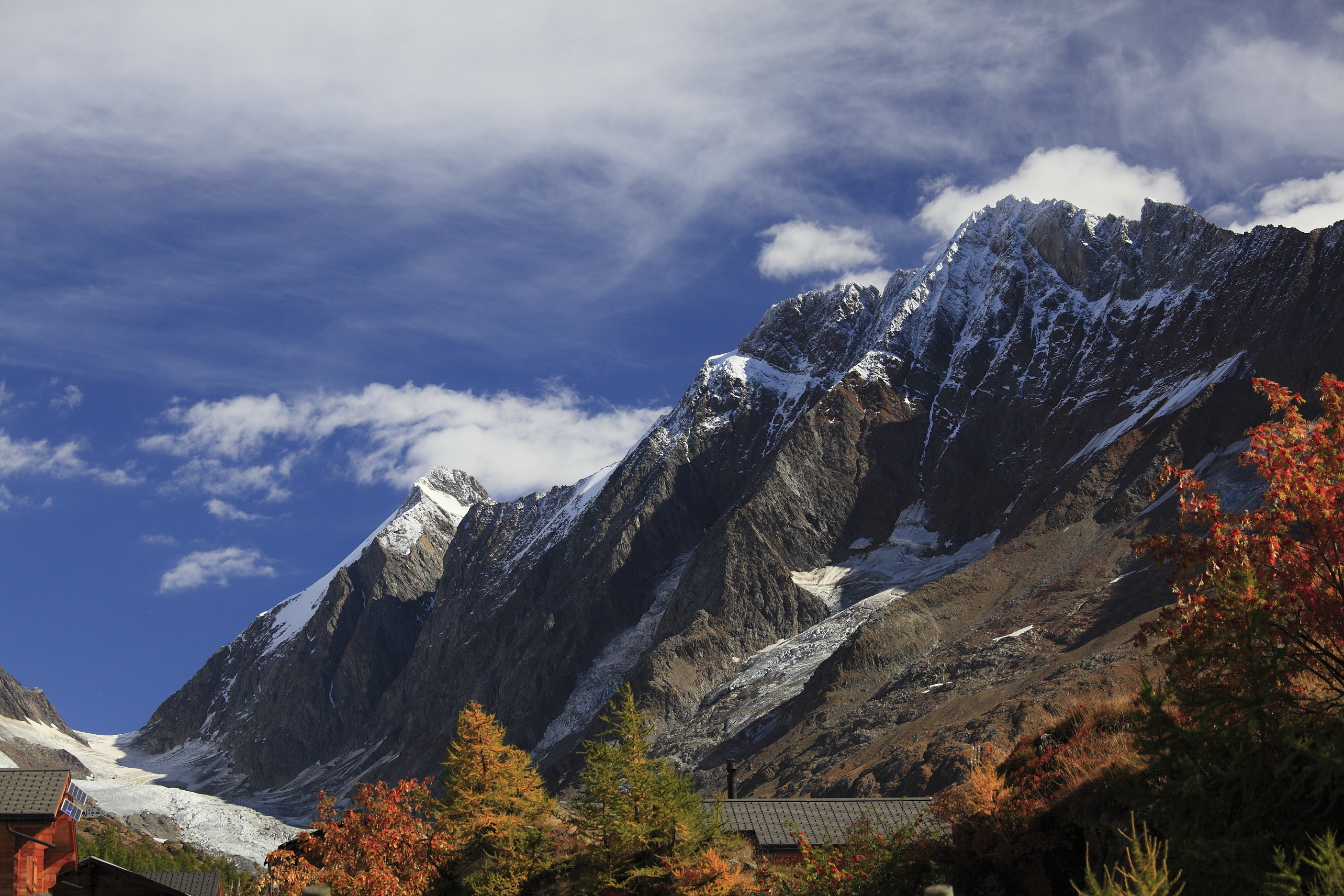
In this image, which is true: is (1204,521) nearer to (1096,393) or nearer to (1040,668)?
(1040,668)

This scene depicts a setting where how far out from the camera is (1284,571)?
588 inches

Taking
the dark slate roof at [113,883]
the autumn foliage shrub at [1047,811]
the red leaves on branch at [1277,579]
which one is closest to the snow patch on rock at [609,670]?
the dark slate roof at [113,883]

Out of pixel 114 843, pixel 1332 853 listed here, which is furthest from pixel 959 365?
pixel 1332 853

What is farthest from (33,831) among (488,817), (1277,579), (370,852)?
(1277,579)

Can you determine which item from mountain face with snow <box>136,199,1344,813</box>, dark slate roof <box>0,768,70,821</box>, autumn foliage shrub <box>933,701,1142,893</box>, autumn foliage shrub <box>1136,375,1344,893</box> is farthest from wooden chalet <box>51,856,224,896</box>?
mountain face with snow <box>136,199,1344,813</box>

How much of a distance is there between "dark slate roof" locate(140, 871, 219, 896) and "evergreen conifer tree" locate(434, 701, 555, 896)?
7.13 metres

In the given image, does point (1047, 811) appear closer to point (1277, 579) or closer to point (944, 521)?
point (1277, 579)

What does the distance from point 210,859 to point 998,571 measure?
90966 millimetres

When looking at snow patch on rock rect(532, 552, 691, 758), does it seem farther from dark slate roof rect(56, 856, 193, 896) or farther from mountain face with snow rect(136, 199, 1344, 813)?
dark slate roof rect(56, 856, 193, 896)

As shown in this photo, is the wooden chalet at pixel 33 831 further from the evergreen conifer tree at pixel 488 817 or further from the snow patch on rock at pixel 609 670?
the snow patch on rock at pixel 609 670

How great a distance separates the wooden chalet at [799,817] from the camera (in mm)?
34375

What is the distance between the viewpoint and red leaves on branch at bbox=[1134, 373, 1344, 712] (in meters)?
14.6

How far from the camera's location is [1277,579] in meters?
15.4

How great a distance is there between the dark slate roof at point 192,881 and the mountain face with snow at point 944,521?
53429mm
